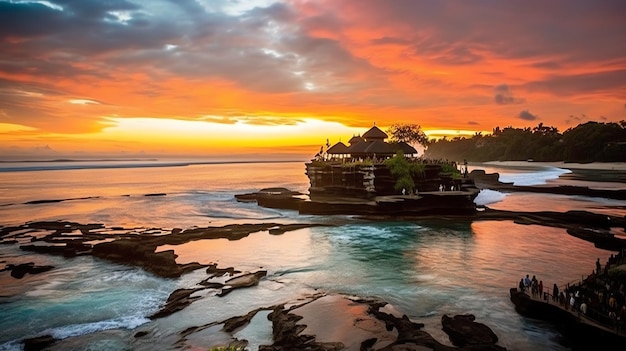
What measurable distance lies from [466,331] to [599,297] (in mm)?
5964

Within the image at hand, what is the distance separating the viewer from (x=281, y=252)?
104 feet

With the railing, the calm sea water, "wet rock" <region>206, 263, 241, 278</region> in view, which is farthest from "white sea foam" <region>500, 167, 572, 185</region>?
"wet rock" <region>206, 263, 241, 278</region>

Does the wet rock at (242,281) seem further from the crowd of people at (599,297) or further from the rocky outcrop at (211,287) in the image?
the crowd of people at (599,297)

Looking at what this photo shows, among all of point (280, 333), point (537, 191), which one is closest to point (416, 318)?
point (280, 333)

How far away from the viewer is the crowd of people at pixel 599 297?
15.5 meters

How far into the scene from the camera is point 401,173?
49406mm

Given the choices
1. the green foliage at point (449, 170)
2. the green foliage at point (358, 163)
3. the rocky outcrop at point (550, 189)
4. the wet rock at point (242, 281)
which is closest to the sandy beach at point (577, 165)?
the rocky outcrop at point (550, 189)

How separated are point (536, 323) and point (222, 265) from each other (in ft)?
64.4

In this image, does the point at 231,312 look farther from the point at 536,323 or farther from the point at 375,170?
the point at 375,170

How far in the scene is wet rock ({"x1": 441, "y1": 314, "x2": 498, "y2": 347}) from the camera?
1546cm

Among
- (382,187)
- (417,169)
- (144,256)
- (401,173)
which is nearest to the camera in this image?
(144,256)

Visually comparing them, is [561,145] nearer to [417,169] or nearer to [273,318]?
[417,169]

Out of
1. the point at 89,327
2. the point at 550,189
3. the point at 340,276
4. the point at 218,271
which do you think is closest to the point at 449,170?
the point at 550,189

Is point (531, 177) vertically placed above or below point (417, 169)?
below
